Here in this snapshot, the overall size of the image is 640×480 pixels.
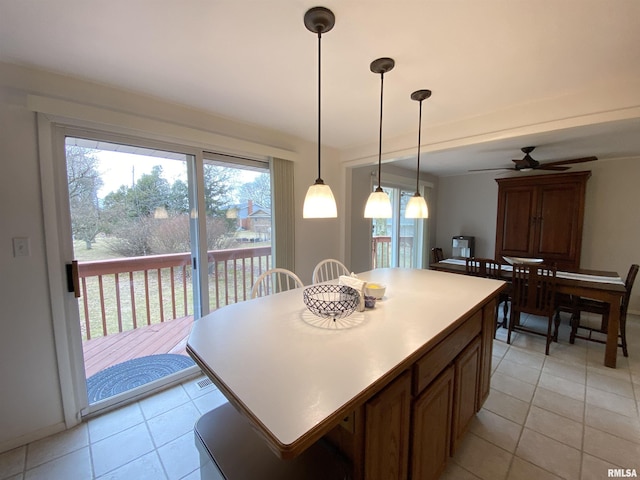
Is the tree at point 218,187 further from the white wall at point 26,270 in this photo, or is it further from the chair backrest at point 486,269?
the chair backrest at point 486,269

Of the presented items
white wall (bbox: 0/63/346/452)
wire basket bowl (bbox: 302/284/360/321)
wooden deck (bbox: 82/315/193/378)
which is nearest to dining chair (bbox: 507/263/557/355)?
wire basket bowl (bbox: 302/284/360/321)

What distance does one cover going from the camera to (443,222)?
5371mm

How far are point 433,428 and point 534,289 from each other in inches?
91.9

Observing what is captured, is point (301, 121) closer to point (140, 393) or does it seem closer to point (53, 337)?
point (53, 337)

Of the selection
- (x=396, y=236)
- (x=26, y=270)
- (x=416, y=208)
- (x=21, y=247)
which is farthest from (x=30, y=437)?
(x=396, y=236)

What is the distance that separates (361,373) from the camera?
0.85m

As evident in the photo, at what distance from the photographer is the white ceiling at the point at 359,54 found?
3.69ft

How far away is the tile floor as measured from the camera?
1.48 metres

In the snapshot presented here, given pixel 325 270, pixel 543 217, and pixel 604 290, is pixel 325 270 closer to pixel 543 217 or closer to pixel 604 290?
pixel 604 290

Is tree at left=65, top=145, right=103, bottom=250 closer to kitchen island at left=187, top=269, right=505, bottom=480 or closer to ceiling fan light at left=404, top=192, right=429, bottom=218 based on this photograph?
kitchen island at left=187, top=269, right=505, bottom=480

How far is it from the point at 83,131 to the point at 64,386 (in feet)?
5.49

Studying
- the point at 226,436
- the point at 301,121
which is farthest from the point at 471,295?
the point at 301,121

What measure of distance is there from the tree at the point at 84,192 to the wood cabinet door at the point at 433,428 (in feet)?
7.42

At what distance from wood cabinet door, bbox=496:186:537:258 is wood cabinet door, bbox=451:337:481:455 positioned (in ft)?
10.8
